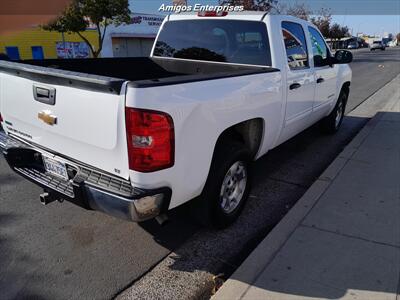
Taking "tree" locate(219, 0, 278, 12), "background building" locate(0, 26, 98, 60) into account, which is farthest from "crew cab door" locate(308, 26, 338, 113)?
"tree" locate(219, 0, 278, 12)

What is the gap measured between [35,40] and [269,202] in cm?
2312

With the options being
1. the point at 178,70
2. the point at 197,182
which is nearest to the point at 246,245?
the point at 197,182

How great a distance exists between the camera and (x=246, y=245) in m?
3.32

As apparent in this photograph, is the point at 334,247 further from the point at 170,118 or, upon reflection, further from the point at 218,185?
the point at 170,118

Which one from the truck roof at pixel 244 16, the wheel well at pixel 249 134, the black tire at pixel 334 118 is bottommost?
the black tire at pixel 334 118

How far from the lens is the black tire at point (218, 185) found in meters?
3.11

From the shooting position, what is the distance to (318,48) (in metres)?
5.36

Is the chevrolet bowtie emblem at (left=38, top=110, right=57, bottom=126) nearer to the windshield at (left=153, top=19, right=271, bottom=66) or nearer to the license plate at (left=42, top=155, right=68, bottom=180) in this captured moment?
the license plate at (left=42, top=155, right=68, bottom=180)

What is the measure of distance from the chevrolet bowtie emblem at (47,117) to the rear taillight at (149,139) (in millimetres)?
822

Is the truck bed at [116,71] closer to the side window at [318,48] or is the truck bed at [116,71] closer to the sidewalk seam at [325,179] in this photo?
the sidewalk seam at [325,179]

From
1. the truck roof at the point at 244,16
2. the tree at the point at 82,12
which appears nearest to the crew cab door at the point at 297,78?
the truck roof at the point at 244,16

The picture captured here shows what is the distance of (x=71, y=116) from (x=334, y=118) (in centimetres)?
528

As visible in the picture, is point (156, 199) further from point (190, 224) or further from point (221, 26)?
point (221, 26)

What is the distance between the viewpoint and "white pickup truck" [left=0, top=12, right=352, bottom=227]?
2.44m
